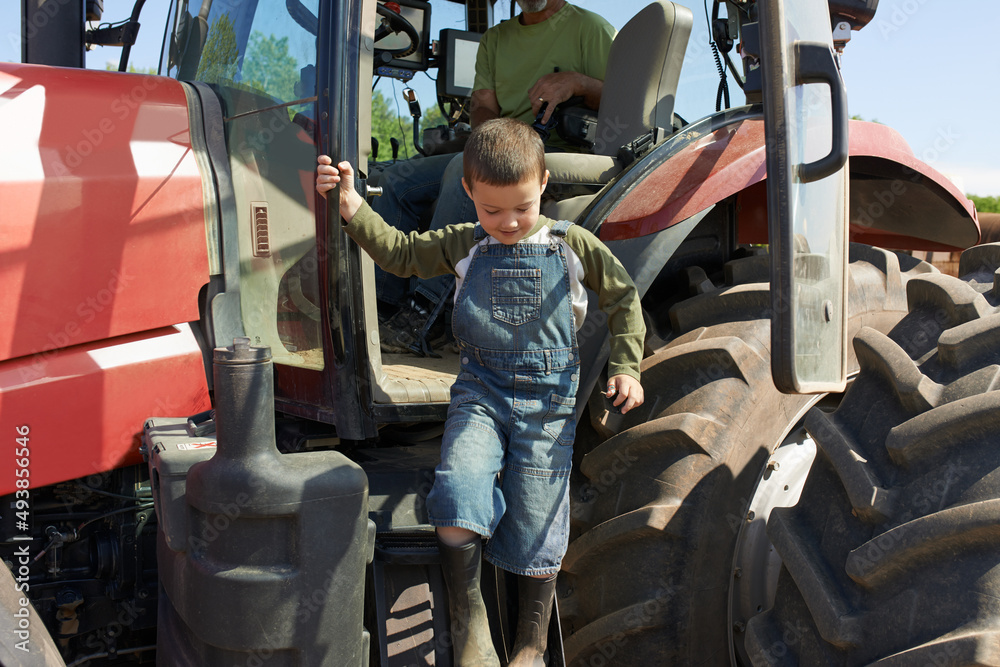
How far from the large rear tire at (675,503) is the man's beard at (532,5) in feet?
5.02

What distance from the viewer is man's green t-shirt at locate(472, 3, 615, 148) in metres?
2.78

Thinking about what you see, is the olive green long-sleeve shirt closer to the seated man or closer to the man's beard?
A: the seated man

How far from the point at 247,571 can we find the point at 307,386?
622 millimetres

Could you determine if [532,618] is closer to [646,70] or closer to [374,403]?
[374,403]

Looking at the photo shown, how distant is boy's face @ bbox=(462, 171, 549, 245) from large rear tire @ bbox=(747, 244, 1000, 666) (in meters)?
0.73

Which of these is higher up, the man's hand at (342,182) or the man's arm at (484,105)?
the man's arm at (484,105)

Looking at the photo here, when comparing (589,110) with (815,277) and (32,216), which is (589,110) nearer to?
(815,277)

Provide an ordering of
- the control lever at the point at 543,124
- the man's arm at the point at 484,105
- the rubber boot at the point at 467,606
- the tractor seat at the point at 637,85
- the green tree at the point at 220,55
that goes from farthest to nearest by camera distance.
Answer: the man's arm at the point at 484,105 → the control lever at the point at 543,124 → the tractor seat at the point at 637,85 → the green tree at the point at 220,55 → the rubber boot at the point at 467,606

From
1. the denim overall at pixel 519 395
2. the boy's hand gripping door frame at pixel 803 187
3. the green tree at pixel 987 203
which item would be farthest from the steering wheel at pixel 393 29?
the green tree at pixel 987 203

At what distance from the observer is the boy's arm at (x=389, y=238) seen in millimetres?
1690

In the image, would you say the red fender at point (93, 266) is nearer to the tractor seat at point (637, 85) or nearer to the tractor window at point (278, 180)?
the tractor window at point (278, 180)

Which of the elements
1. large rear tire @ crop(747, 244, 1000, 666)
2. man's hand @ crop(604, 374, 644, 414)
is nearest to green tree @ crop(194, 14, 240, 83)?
man's hand @ crop(604, 374, 644, 414)

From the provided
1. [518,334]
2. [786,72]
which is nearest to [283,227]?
[518,334]

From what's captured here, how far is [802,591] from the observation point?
152 cm
